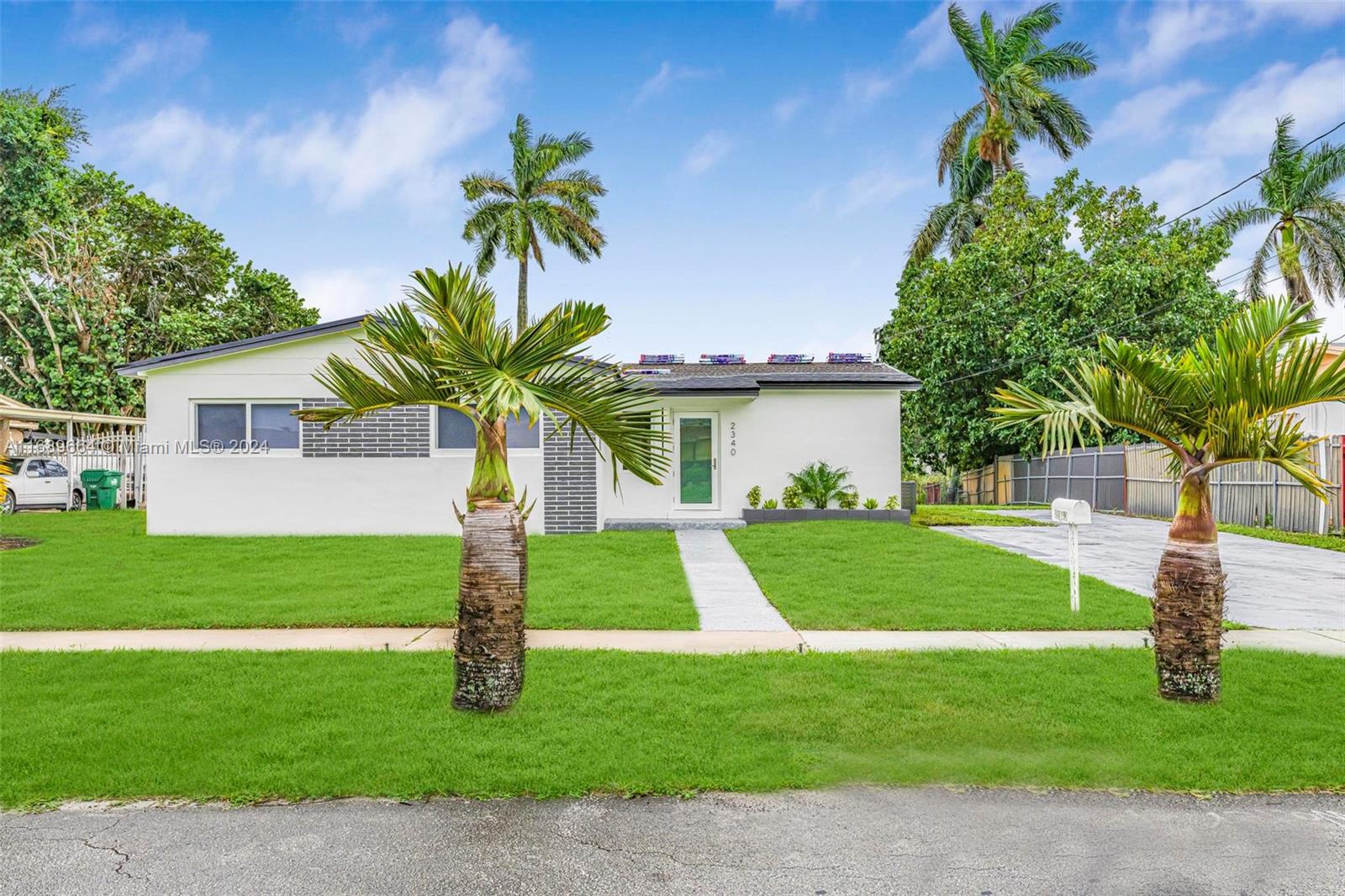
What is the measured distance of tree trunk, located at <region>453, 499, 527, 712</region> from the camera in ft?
15.1

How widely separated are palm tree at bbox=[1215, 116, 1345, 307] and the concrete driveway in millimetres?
16309

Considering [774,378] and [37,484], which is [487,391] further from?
[37,484]

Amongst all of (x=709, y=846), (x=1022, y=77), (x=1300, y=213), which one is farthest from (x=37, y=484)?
(x=1300, y=213)

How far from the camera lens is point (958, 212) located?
103 ft

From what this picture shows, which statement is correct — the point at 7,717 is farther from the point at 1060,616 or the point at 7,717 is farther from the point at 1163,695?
the point at 1060,616

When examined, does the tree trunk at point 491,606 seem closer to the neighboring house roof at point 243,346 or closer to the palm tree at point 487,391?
the palm tree at point 487,391

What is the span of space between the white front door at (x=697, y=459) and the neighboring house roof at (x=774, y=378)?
2.81ft

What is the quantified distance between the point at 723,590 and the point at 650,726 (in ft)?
15.5

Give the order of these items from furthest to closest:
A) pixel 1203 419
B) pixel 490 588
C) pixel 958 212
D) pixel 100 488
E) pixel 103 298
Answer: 1. pixel 958 212
2. pixel 103 298
3. pixel 100 488
4. pixel 1203 419
5. pixel 490 588

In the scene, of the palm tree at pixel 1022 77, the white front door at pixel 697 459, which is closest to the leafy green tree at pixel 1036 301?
the palm tree at pixel 1022 77

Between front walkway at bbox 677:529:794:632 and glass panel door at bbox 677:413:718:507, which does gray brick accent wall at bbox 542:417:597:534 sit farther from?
glass panel door at bbox 677:413:718:507

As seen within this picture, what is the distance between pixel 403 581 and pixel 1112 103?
92.5ft

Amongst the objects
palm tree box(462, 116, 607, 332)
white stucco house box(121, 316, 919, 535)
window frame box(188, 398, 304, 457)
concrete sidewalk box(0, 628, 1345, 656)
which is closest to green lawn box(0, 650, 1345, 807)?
concrete sidewalk box(0, 628, 1345, 656)

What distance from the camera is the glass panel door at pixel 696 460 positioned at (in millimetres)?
15703
